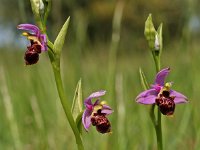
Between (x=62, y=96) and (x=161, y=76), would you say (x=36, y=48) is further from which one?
(x=161, y=76)

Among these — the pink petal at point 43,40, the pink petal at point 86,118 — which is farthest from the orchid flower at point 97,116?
the pink petal at point 43,40

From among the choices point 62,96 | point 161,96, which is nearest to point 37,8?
point 62,96

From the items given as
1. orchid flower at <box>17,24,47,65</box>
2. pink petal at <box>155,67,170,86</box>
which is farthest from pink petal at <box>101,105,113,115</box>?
orchid flower at <box>17,24,47,65</box>

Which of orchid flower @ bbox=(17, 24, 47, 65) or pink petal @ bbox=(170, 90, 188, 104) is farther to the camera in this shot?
pink petal @ bbox=(170, 90, 188, 104)

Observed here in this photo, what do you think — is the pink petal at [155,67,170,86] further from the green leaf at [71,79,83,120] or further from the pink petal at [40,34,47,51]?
the pink petal at [40,34,47,51]

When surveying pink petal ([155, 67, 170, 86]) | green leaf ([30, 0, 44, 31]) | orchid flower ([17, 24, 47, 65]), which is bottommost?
pink petal ([155, 67, 170, 86])

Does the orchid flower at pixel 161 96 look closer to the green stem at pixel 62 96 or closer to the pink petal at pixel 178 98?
the pink petal at pixel 178 98

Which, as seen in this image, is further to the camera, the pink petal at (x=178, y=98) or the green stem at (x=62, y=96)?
the pink petal at (x=178, y=98)
